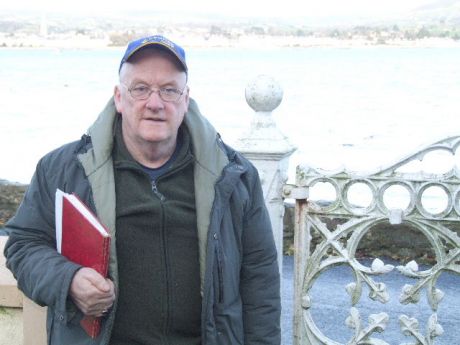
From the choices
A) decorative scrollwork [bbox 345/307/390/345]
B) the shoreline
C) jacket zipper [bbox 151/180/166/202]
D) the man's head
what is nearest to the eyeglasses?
the man's head

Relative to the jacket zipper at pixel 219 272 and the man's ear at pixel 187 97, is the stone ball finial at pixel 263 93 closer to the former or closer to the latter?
the man's ear at pixel 187 97

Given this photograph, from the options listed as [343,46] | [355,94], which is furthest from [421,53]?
[355,94]

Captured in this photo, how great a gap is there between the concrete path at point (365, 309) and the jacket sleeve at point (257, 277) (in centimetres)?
323

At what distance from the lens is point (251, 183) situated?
321cm

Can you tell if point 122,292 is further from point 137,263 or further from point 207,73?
point 207,73

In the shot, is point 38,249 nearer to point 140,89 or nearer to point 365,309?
point 140,89

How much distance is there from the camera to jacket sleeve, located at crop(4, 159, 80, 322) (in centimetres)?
294

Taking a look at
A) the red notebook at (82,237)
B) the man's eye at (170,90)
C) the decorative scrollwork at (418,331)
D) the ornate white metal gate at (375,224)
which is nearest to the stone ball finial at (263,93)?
the ornate white metal gate at (375,224)

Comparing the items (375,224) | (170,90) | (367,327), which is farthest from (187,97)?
(367,327)

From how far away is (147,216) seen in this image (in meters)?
3.03

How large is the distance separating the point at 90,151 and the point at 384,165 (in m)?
1.62

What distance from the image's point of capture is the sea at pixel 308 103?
24.6 metres

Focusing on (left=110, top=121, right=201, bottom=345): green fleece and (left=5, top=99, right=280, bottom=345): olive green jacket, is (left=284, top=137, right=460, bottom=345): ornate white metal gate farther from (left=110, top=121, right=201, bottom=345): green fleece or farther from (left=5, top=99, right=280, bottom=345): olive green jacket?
(left=110, top=121, right=201, bottom=345): green fleece

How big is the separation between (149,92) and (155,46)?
0.16 metres
